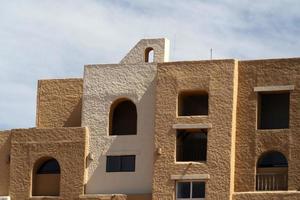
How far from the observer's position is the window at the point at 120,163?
78.2 m

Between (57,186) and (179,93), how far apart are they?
9.93 metres

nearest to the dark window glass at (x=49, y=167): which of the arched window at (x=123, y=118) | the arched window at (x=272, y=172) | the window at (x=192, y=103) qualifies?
the arched window at (x=123, y=118)

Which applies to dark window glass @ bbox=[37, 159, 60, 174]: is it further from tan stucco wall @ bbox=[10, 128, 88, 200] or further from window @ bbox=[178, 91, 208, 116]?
window @ bbox=[178, 91, 208, 116]

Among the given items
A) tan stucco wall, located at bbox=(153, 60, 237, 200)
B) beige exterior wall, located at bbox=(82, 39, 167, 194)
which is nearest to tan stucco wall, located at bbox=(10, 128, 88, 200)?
beige exterior wall, located at bbox=(82, 39, 167, 194)

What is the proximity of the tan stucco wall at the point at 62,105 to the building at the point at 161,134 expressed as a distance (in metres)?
0.06

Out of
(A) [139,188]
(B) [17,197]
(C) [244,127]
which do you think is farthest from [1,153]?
(C) [244,127]

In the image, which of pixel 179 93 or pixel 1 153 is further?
pixel 1 153

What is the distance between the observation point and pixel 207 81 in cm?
7644

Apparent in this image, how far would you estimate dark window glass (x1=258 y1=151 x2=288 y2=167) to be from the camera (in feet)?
247

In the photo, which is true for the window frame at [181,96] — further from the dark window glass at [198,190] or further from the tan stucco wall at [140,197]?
the tan stucco wall at [140,197]

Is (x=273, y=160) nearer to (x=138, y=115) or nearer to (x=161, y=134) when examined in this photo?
(x=161, y=134)

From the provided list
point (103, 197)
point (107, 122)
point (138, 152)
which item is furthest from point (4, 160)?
point (138, 152)

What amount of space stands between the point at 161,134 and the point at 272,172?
273 inches

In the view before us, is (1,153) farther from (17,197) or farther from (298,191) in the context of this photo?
(298,191)
